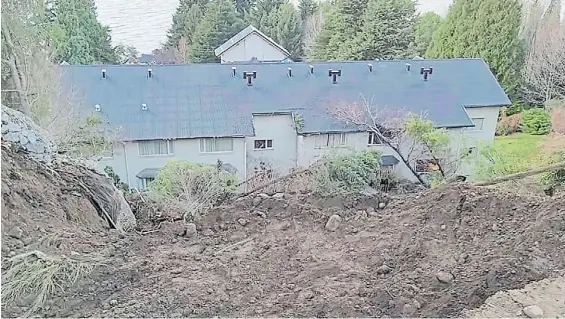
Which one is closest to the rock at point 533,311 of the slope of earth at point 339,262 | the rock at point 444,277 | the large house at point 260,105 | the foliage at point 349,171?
the slope of earth at point 339,262

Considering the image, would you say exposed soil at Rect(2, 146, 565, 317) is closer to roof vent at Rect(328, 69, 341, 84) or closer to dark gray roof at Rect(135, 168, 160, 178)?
dark gray roof at Rect(135, 168, 160, 178)

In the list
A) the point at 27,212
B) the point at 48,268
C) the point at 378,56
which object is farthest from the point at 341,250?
the point at 378,56

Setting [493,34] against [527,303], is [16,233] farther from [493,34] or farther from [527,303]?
[493,34]

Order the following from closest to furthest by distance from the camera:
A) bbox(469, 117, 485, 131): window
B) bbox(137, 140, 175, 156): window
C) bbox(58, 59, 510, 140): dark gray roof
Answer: bbox(137, 140, 175, 156): window
bbox(58, 59, 510, 140): dark gray roof
bbox(469, 117, 485, 131): window

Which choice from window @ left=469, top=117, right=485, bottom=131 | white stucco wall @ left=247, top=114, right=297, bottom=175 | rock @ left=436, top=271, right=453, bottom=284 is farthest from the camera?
window @ left=469, top=117, right=485, bottom=131

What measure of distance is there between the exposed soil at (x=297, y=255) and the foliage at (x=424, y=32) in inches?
500

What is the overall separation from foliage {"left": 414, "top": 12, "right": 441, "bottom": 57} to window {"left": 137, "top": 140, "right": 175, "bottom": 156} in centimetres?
911

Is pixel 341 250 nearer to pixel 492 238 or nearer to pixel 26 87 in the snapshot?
pixel 492 238

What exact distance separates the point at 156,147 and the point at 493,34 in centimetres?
912

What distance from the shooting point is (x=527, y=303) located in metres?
1.78

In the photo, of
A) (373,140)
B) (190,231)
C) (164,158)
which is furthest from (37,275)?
(373,140)

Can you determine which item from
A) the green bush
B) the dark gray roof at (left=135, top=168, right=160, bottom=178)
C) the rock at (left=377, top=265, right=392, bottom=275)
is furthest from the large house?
the rock at (left=377, top=265, right=392, bottom=275)

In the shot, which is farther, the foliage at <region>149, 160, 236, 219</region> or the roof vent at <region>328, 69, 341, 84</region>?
the roof vent at <region>328, 69, 341, 84</region>

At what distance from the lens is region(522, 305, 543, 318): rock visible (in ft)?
5.57
